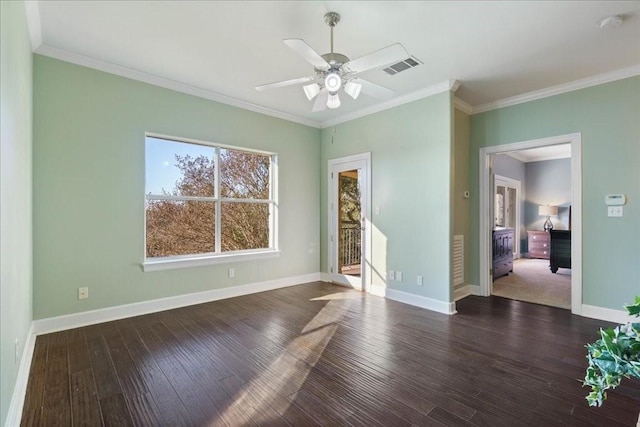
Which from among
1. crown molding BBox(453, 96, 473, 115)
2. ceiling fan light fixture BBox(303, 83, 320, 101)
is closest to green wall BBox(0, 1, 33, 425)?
ceiling fan light fixture BBox(303, 83, 320, 101)

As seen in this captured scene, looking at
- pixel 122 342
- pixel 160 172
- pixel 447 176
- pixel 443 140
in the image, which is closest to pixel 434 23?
pixel 443 140

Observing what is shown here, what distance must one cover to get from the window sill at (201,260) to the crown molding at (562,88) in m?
4.02

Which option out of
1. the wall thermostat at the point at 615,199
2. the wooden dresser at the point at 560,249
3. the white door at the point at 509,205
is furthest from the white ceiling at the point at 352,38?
the white door at the point at 509,205

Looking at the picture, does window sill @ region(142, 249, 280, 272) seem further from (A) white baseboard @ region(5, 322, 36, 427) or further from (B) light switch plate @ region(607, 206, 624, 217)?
(B) light switch plate @ region(607, 206, 624, 217)

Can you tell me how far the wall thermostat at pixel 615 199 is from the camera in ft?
11.2

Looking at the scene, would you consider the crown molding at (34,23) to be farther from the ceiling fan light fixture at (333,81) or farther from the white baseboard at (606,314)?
the white baseboard at (606,314)

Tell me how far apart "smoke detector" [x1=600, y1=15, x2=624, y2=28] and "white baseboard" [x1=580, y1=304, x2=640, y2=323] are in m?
2.99

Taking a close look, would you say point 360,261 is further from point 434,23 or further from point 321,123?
point 434,23

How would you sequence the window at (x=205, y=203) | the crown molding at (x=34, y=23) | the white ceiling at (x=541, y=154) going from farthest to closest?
the white ceiling at (x=541, y=154), the window at (x=205, y=203), the crown molding at (x=34, y=23)

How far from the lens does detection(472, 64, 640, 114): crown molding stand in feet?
11.2

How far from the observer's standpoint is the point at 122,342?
2877mm

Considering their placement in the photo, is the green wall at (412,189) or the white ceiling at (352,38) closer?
the white ceiling at (352,38)

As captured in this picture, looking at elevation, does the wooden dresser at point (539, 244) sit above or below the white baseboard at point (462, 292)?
above

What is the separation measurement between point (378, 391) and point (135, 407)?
5.32ft
